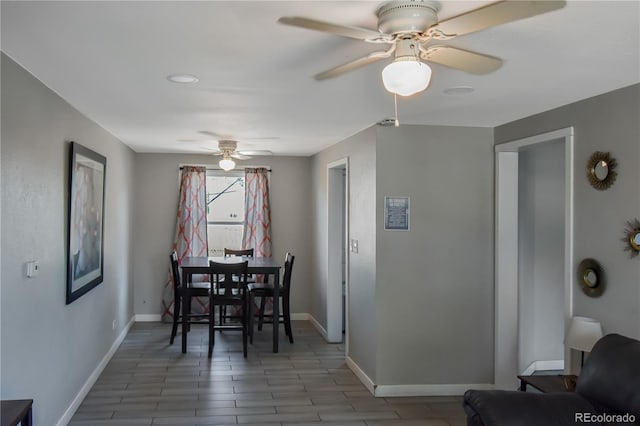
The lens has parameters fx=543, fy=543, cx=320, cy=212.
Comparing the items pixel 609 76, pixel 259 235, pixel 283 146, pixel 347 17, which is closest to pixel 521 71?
pixel 609 76

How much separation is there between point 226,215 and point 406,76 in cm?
640

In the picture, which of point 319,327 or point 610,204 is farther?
point 319,327

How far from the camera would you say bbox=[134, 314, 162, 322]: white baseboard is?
25.0 feet

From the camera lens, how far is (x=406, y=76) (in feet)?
6.15

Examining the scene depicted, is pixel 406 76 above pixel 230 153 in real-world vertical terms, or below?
below

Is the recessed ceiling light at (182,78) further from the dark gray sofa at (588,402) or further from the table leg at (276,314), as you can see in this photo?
the table leg at (276,314)

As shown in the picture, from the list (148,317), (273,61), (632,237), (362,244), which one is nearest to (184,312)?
(148,317)

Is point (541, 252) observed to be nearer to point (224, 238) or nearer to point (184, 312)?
point (184, 312)

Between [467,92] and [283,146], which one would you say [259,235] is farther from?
[467,92]

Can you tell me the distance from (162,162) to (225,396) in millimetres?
4062

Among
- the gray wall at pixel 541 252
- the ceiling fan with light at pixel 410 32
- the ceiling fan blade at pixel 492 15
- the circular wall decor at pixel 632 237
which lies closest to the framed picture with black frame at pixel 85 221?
the ceiling fan with light at pixel 410 32

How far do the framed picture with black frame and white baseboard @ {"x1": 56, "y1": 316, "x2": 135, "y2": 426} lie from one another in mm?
820

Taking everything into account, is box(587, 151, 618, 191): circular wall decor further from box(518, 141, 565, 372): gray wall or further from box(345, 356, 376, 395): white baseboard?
box(345, 356, 376, 395): white baseboard

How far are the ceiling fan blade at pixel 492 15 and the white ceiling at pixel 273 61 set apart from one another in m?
0.23
